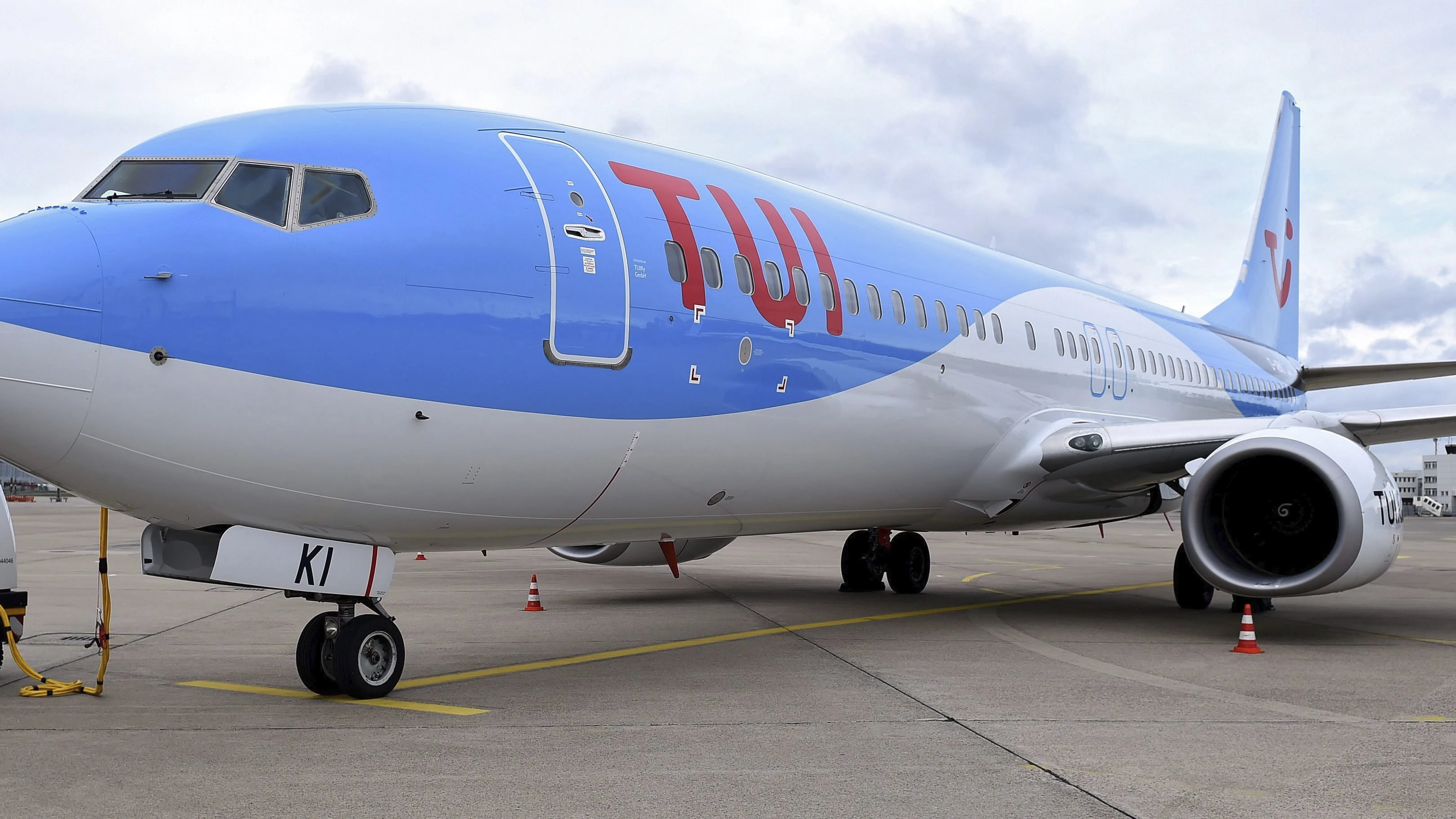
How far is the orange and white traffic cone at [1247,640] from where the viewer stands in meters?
9.41

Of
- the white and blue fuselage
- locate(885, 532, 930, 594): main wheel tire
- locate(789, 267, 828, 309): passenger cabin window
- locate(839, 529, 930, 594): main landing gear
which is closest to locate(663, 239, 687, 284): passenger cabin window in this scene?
the white and blue fuselage

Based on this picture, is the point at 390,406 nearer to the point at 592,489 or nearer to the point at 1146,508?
the point at 592,489

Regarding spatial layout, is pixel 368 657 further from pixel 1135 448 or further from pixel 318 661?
pixel 1135 448

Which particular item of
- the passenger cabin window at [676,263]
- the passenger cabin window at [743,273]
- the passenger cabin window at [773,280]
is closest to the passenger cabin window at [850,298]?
the passenger cabin window at [773,280]

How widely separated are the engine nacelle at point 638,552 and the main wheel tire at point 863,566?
263 cm

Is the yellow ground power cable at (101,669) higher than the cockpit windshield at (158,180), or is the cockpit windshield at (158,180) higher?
the cockpit windshield at (158,180)

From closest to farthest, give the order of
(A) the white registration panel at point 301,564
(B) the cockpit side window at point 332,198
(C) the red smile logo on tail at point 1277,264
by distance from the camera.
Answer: (A) the white registration panel at point 301,564, (B) the cockpit side window at point 332,198, (C) the red smile logo on tail at point 1277,264

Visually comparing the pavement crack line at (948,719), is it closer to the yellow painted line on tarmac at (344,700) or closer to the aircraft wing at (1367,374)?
the yellow painted line on tarmac at (344,700)

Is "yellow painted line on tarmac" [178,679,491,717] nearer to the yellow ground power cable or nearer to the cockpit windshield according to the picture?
the yellow ground power cable

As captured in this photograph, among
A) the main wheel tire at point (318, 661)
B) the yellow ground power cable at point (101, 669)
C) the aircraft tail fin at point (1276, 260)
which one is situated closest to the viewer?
the main wheel tire at point (318, 661)

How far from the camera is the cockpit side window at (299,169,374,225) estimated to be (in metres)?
6.14

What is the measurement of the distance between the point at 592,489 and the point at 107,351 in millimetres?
2767

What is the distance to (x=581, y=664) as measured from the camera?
27.9 feet

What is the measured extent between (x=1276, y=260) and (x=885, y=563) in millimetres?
10913
